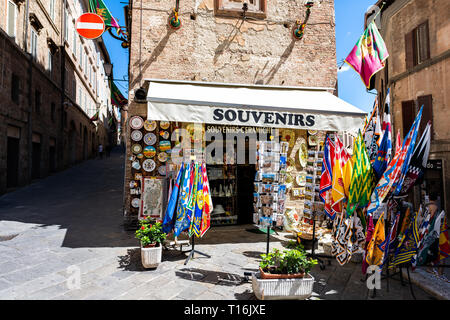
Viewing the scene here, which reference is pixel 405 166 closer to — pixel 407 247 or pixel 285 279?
pixel 407 247

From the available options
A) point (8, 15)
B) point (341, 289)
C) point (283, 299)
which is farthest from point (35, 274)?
point (8, 15)

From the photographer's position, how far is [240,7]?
24.2ft

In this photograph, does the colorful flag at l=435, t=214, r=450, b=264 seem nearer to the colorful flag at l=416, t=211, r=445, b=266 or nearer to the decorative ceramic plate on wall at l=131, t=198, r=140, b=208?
the colorful flag at l=416, t=211, r=445, b=266

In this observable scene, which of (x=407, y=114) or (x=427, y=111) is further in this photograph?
(x=407, y=114)

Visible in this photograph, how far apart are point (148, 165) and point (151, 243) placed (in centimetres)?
239

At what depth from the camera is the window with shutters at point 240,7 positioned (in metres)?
7.16

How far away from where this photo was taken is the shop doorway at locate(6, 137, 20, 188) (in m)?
12.2

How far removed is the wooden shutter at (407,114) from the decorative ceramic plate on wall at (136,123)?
11.5 m

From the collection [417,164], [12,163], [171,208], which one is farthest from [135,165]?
[12,163]

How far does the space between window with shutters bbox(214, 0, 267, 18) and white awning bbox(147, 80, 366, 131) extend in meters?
2.07

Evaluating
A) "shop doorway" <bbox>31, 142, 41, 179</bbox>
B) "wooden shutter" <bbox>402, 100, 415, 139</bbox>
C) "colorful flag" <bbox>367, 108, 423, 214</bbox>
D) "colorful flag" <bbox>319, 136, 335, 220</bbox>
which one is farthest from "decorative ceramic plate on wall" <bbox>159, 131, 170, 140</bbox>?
"shop doorway" <bbox>31, 142, 41, 179</bbox>

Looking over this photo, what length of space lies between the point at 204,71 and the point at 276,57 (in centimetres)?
200

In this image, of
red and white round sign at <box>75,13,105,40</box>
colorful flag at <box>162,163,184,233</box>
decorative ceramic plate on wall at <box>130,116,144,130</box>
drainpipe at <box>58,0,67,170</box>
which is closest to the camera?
colorful flag at <box>162,163,184,233</box>

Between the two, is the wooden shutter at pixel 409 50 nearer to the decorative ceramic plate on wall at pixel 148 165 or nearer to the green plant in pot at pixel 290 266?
the decorative ceramic plate on wall at pixel 148 165
